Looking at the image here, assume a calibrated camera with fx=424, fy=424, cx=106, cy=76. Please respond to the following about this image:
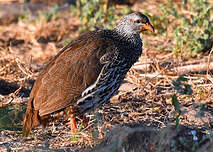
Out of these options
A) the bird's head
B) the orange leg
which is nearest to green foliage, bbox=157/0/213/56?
the bird's head

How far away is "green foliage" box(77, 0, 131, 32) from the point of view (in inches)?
336

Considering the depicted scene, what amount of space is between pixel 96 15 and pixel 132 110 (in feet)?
10.5

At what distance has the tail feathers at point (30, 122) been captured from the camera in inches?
200

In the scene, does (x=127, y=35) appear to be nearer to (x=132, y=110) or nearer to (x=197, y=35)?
(x=132, y=110)

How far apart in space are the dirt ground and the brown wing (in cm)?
44

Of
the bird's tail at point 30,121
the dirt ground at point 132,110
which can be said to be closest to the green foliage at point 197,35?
the dirt ground at point 132,110

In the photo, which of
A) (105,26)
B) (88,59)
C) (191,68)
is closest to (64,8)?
(105,26)

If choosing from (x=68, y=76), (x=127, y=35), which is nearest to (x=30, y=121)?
(x=68, y=76)

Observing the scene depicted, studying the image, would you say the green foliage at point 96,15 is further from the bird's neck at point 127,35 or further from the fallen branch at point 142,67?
the bird's neck at point 127,35

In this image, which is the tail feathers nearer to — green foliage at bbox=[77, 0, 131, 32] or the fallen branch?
the fallen branch

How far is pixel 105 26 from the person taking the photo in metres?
8.22

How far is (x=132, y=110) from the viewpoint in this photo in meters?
5.90

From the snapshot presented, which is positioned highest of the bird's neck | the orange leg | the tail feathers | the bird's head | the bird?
the bird's head

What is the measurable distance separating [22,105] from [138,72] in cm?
196
